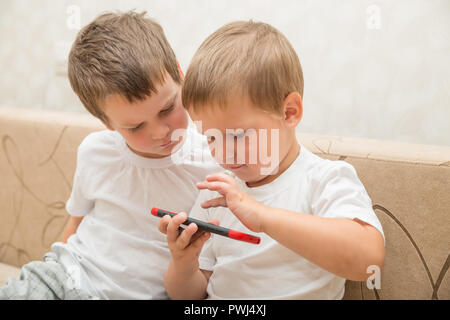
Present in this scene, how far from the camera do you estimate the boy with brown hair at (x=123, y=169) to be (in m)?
0.77

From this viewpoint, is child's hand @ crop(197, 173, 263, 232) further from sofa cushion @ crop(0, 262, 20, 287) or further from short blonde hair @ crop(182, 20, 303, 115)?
sofa cushion @ crop(0, 262, 20, 287)

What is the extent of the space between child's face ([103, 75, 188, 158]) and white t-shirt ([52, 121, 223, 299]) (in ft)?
0.34

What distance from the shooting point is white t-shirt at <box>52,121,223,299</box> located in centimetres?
88

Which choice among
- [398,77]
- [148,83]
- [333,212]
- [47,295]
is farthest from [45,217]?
[398,77]

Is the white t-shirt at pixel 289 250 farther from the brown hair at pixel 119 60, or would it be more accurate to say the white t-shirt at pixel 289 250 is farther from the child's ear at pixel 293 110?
the brown hair at pixel 119 60

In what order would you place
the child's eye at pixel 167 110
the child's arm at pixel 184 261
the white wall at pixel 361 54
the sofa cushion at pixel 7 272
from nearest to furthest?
the child's arm at pixel 184 261 < the child's eye at pixel 167 110 < the white wall at pixel 361 54 < the sofa cushion at pixel 7 272

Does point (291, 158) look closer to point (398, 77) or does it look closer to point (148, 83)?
point (148, 83)

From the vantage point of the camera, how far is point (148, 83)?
0.75 m

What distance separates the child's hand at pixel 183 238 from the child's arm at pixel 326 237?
0.11m

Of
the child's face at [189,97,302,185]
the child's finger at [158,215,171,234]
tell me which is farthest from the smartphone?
the child's face at [189,97,302,185]

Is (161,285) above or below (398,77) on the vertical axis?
below

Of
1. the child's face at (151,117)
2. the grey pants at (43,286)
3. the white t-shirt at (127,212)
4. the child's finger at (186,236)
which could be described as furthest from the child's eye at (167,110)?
the grey pants at (43,286)

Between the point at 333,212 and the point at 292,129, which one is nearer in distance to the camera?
the point at 333,212

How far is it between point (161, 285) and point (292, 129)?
18.0 inches
